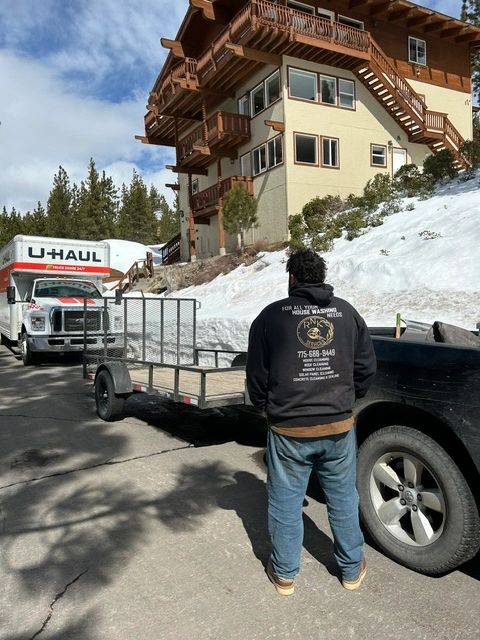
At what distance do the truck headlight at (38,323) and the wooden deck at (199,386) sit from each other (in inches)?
240

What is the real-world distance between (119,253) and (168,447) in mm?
46905

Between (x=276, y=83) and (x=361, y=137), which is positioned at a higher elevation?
(x=276, y=83)

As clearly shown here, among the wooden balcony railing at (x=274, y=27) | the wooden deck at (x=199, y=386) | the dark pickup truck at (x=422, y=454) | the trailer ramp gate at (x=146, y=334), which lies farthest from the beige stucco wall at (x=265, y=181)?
the dark pickup truck at (x=422, y=454)

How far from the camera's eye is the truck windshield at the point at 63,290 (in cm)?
1334

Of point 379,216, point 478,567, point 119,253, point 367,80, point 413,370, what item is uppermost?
point 367,80

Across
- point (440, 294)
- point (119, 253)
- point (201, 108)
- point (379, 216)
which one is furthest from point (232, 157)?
point (119, 253)

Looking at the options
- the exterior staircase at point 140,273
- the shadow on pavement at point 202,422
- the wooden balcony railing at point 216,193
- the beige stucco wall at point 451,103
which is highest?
the beige stucco wall at point 451,103

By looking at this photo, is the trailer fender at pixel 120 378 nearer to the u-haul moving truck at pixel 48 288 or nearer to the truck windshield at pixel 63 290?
the u-haul moving truck at pixel 48 288

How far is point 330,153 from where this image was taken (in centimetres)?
2156

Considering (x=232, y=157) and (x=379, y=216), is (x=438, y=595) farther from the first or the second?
(x=232, y=157)

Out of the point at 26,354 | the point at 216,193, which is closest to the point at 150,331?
the point at 26,354

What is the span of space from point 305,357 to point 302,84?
2098 cm

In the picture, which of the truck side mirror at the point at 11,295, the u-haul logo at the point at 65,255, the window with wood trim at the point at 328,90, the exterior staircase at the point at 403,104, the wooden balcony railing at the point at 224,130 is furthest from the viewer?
Answer: the exterior staircase at the point at 403,104

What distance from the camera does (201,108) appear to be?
83.9 feet
